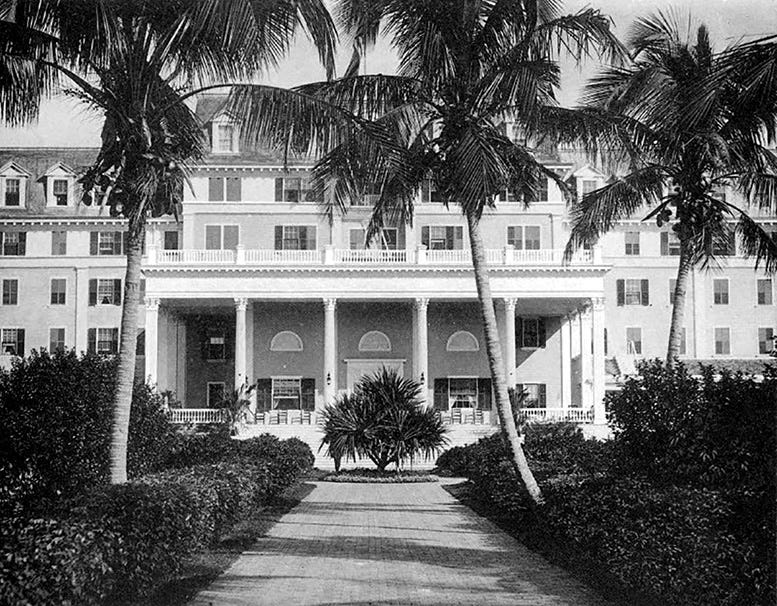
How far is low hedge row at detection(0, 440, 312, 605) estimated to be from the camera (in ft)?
26.4

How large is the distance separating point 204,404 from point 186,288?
7.15m

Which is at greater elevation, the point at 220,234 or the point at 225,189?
the point at 225,189

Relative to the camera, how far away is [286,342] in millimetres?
50438

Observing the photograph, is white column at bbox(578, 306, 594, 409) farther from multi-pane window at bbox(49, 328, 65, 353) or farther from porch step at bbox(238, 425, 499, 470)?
multi-pane window at bbox(49, 328, 65, 353)

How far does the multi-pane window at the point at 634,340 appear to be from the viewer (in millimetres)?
56875

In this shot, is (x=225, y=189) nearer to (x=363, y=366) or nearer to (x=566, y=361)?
(x=363, y=366)

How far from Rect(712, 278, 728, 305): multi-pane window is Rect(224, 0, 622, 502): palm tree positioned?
1641 inches

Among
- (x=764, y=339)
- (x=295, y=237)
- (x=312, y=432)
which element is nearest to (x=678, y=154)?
(x=312, y=432)

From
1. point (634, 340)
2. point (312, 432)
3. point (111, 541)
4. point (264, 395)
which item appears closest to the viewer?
point (111, 541)

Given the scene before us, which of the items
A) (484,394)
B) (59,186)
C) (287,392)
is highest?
(59,186)

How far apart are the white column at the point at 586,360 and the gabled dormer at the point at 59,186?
22.9 metres

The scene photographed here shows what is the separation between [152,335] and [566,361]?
18788mm

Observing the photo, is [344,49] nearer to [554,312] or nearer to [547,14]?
[547,14]

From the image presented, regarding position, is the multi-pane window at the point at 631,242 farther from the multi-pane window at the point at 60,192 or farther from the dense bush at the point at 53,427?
the dense bush at the point at 53,427
